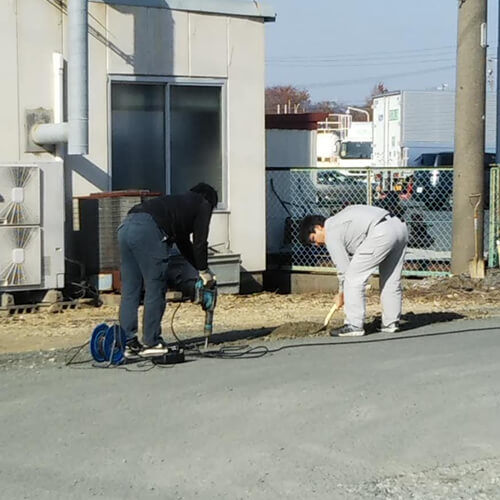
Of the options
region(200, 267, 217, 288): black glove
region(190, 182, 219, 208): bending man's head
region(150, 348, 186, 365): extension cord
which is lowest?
region(150, 348, 186, 365): extension cord

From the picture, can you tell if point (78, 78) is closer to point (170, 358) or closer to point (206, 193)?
point (206, 193)

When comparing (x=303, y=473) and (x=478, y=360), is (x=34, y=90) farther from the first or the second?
(x=303, y=473)

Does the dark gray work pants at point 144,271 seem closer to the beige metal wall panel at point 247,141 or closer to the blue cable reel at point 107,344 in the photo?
the blue cable reel at point 107,344

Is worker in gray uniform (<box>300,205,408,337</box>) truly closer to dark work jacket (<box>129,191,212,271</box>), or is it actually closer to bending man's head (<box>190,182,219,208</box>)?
bending man's head (<box>190,182,219,208</box>)

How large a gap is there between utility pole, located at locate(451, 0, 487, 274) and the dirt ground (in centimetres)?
66

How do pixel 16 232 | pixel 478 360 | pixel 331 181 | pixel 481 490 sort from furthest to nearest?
pixel 331 181 → pixel 16 232 → pixel 478 360 → pixel 481 490

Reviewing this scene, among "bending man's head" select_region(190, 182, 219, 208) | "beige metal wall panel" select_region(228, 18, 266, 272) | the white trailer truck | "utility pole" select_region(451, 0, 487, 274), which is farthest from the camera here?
the white trailer truck

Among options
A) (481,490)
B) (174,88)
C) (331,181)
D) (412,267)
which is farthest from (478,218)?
(481,490)

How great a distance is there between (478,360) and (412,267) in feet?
21.1

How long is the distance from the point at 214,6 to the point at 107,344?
23.3 feet

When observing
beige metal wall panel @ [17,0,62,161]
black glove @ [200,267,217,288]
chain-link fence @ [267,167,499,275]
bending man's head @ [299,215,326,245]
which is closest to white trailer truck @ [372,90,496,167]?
chain-link fence @ [267,167,499,275]

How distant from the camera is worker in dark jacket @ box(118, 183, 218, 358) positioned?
830cm

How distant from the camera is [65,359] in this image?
8.63 meters

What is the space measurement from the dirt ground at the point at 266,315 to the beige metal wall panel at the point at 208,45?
3173 mm
